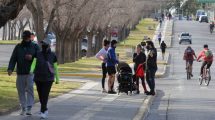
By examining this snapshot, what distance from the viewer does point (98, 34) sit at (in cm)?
6419

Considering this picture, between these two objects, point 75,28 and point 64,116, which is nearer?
point 64,116

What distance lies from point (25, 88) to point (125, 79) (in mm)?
8111

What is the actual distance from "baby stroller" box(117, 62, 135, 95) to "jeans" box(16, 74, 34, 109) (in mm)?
7858

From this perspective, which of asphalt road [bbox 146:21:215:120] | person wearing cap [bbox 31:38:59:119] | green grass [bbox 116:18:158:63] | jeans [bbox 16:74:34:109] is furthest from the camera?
green grass [bbox 116:18:158:63]

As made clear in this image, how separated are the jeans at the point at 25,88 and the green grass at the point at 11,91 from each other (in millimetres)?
653

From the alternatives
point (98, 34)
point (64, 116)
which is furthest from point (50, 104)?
point (98, 34)

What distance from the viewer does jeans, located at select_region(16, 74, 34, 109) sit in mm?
15219

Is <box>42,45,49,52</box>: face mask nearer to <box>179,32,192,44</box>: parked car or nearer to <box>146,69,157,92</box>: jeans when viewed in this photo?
<box>146,69,157,92</box>: jeans

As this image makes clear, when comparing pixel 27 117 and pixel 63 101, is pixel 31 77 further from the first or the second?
pixel 63 101

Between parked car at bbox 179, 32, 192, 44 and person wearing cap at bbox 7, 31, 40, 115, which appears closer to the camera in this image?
person wearing cap at bbox 7, 31, 40, 115

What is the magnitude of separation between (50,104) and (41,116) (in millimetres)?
3760

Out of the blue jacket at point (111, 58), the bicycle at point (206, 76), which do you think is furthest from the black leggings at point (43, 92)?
the bicycle at point (206, 76)

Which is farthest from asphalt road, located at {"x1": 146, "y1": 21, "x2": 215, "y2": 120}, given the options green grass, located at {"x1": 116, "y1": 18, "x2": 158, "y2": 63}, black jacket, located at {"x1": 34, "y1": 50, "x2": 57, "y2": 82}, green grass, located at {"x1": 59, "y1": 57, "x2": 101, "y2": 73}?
green grass, located at {"x1": 116, "y1": 18, "x2": 158, "y2": 63}

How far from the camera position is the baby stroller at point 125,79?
75.4 ft
